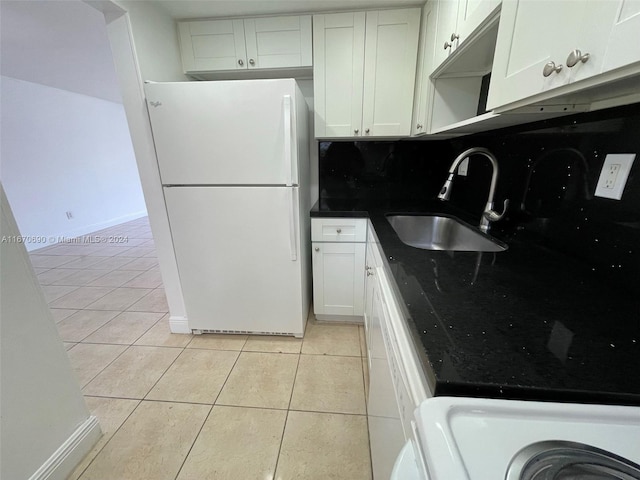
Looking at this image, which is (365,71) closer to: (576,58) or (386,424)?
(576,58)

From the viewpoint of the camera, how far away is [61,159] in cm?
412

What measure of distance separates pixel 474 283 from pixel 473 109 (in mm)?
1300

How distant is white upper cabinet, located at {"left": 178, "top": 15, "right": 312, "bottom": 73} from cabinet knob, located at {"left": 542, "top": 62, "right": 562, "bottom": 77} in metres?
1.57

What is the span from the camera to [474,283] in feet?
2.62

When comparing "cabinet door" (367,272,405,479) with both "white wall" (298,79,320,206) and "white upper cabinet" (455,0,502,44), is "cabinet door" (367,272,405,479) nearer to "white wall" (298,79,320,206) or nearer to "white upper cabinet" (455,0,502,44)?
"white upper cabinet" (455,0,502,44)

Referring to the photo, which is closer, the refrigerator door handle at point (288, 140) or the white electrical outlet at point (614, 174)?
the white electrical outlet at point (614, 174)

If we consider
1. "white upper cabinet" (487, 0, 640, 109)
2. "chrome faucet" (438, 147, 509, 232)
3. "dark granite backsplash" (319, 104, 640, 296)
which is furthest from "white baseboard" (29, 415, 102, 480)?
"white upper cabinet" (487, 0, 640, 109)

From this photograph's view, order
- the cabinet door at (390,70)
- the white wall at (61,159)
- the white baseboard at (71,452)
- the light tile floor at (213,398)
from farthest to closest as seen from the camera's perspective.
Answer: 1. the white wall at (61,159)
2. the cabinet door at (390,70)
3. the light tile floor at (213,398)
4. the white baseboard at (71,452)

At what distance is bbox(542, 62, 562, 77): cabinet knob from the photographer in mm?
603

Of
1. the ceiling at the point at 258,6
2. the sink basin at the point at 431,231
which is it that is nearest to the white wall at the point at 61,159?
the ceiling at the point at 258,6

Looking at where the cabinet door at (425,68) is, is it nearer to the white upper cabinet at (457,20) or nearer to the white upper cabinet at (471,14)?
the white upper cabinet at (457,20)

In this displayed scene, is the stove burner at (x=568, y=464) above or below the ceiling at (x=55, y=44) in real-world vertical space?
below

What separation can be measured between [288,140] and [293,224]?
0.49 metres

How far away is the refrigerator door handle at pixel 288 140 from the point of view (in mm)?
1413
